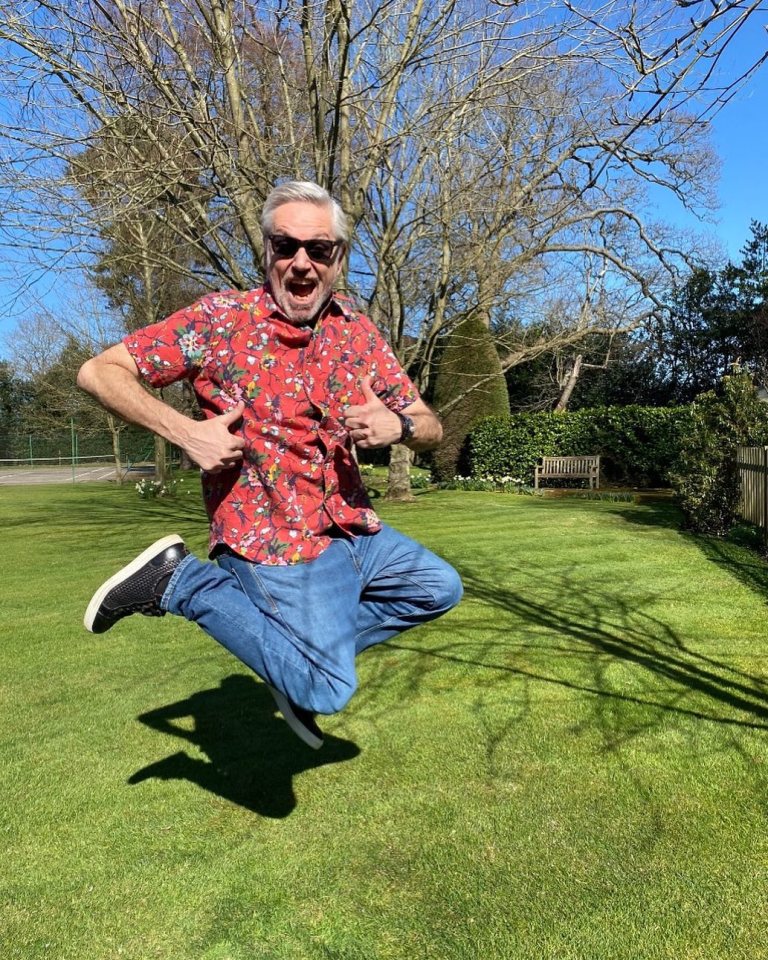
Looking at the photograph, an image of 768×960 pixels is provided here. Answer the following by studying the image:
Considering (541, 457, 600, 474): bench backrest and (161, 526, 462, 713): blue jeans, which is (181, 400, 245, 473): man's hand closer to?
(161, 526, 462, 713): blue jeans

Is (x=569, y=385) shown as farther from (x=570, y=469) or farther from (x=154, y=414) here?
(x=154, y=414)

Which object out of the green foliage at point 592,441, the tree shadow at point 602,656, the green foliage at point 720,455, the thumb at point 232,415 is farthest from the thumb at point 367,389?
the green foliage at point 592,441

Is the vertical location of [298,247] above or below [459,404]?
below

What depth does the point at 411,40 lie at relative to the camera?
870 centimetres

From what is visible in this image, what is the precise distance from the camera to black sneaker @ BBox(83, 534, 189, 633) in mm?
2533

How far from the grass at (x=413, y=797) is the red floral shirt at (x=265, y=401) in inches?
44.2

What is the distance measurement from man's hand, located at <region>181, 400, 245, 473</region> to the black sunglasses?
0.67 metres

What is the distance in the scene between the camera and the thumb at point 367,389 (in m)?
2.44

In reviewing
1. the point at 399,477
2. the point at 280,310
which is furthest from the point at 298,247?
the point at 399,477

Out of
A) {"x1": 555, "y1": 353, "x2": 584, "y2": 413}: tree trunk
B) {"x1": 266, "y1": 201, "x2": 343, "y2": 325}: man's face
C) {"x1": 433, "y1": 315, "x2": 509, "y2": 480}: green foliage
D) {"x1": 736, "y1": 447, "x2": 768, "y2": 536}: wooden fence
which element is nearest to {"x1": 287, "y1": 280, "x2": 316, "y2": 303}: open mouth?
{"x1": 266, "y1": 201, "x2": 343, "y2": 325}: man's face

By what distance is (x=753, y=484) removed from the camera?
8.59 meters

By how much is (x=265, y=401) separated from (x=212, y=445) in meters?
0.32

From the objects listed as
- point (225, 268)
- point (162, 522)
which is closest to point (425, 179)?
point (225, 268)

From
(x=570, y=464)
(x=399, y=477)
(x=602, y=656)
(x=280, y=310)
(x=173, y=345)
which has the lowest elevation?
(x=602, y=656)
